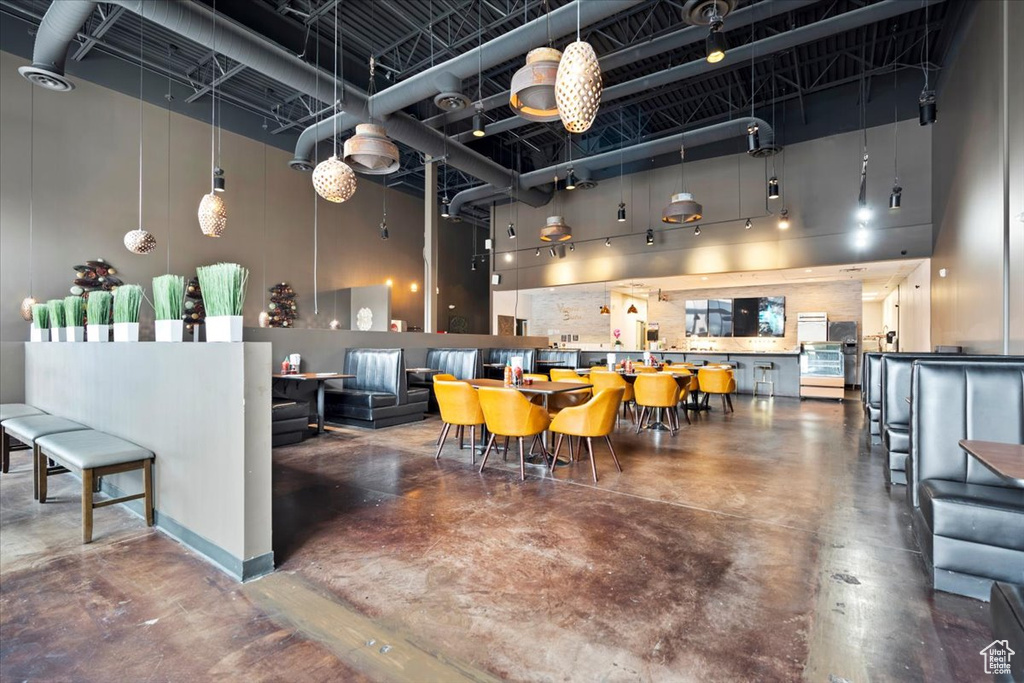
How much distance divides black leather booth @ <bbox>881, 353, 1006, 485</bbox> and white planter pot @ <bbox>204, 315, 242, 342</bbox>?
5089 millimetres

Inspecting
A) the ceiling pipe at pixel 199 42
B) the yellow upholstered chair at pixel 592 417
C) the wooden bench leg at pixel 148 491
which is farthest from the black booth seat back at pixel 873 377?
the ceiling pipe at pixel 199 42

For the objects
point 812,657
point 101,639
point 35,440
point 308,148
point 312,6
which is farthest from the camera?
point 308,148

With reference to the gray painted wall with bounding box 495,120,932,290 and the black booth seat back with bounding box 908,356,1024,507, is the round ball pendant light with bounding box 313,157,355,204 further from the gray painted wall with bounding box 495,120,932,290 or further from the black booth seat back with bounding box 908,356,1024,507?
the gray painted wall with bounding box 495,120,932,290

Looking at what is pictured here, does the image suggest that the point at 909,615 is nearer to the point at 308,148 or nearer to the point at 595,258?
the point at 308,148

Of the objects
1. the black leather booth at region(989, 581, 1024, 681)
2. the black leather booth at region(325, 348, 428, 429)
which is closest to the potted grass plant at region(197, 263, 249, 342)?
the black leather booth at region(989, 581, 1024, 681)

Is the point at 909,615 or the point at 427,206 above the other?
the point at 427,206

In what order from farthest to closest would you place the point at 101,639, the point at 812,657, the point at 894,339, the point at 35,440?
the point at 894,339 < the point at 35,440 < the point at 101,639 < the point at 812,657

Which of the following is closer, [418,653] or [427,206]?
[418,653]

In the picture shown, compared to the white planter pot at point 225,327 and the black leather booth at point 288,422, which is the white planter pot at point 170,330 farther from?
the black leather booth at point 288,422

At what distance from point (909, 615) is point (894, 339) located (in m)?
13.1

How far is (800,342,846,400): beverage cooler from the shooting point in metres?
9.80

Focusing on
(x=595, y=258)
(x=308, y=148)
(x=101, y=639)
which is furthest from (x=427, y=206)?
(x=101, y=639)

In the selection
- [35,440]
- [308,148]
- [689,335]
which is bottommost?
[35,440]

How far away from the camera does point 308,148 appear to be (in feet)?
30.1
